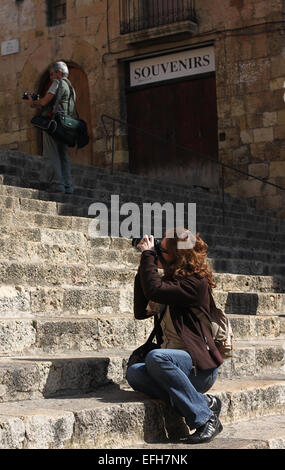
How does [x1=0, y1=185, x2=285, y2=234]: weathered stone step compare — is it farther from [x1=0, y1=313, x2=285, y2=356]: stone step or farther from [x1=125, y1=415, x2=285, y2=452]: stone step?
[x1=125, y1=415, x2=285, y2=452]: stone step

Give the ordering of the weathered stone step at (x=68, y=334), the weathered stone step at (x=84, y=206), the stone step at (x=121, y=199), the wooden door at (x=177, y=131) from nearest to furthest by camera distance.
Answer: the weathered stone step at (x=68, y=334) < the weathered stone step at (x=84, y=206) < the stone step at (x=121, y=199) < the wooden door at (x=177, y=131)

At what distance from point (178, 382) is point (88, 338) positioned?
1.27m

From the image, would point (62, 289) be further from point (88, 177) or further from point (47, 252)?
point (88, 177)

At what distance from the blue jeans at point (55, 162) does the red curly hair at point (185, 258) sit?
198 inches

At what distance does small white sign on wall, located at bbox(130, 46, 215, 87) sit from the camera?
16.5 metres

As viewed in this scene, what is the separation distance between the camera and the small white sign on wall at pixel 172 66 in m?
16.5

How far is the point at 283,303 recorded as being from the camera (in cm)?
910

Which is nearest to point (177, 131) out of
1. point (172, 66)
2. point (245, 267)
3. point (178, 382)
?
point (172, 66)

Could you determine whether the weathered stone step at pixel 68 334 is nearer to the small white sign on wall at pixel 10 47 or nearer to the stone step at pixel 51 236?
the stone step at pixel 51 236

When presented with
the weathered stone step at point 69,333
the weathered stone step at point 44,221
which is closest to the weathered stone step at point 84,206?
the weathered stone step at point 44,221

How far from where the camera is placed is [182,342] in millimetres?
4715

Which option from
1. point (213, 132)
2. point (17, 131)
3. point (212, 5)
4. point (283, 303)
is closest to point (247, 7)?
point (212, 5)

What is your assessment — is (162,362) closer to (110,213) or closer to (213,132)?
(110,213)

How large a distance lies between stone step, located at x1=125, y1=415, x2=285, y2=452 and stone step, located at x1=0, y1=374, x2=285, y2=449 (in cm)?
8
